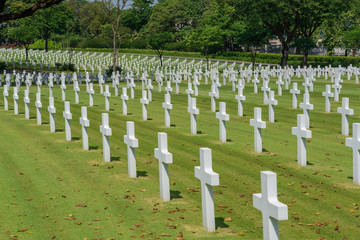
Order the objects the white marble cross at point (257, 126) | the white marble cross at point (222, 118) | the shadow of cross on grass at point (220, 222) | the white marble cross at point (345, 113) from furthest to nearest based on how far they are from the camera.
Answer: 1. the white marble cross at point (345, 113)
2. the white marble cross at point (222, 118)
3. the white marble cross at point (257, 126)
4. the shadow of cross on grass at point (220, 222)

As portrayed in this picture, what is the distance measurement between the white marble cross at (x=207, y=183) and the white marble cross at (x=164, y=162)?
1208 millimetres

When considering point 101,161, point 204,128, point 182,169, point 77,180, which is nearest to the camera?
point 77,180

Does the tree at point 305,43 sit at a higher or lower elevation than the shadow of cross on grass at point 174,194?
higher

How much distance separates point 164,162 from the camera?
28.7 ft

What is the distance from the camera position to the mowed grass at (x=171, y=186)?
25.4ft

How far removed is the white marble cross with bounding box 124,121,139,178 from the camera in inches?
393

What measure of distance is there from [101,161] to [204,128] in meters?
5.49

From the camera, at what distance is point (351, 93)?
28.3 meters

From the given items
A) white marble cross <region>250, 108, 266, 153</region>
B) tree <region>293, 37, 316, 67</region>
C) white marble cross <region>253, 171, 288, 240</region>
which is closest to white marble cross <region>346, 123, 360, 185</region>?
white marble cross <region>250, 108, 266, 153</region>

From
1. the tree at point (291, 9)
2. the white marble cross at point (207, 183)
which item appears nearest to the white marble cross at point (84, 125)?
the white marble cross at point (207, 183)

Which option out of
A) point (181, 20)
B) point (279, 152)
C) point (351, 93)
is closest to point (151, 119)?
point (279, 152)

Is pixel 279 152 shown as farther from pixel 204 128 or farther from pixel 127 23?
pixel 127 23

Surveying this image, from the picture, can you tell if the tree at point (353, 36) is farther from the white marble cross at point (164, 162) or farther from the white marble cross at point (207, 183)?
the white marble cross at point (207, 183)

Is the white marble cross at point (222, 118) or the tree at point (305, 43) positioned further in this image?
the tree at point (305, 43)
